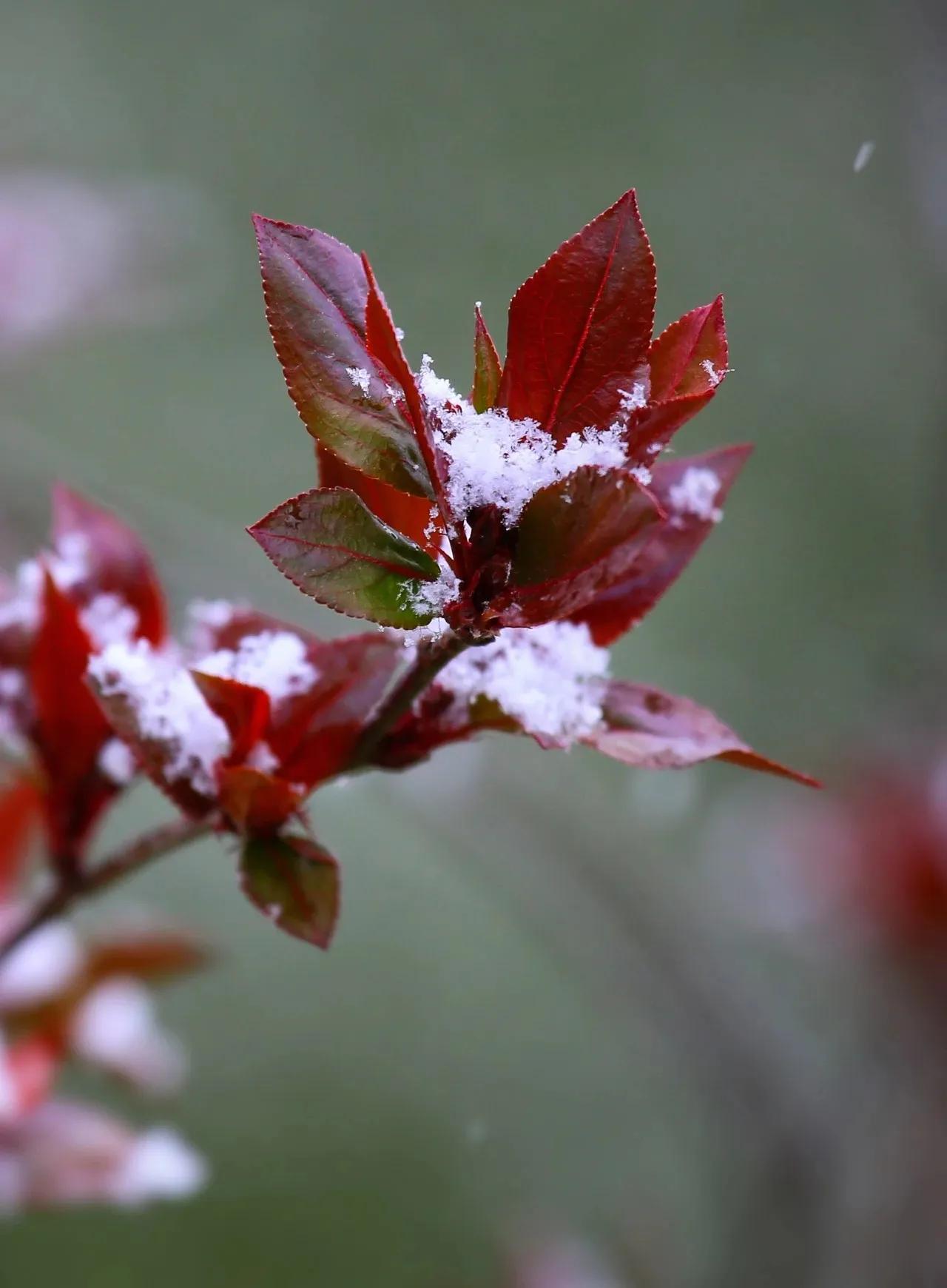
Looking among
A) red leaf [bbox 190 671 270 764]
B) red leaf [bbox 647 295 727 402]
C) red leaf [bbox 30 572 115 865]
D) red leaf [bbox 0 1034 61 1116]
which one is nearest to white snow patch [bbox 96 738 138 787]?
red leaf [bbox 30 572 115 865]

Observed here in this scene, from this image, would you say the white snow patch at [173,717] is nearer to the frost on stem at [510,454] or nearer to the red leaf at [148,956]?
the frost on stem at [510,454]

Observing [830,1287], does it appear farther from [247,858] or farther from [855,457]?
[855,457]

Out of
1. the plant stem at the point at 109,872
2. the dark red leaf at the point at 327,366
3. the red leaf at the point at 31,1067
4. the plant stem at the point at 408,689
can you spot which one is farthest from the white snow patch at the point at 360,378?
the red leaf at the point at 31,1067

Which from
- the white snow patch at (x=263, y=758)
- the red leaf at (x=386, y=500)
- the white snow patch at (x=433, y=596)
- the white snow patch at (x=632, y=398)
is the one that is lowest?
the white snow patch at (x=263, y=758)

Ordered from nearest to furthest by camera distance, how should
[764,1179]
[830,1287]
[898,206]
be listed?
[830,1287]
[764,1179]
[898,206]

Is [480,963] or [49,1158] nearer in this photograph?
[49,1158]

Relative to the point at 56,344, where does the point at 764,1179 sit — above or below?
below

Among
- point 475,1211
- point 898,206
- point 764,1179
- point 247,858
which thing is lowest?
point 475,1211

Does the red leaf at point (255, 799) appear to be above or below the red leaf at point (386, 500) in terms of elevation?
below

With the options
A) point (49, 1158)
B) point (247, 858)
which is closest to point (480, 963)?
point (49, 1158)
